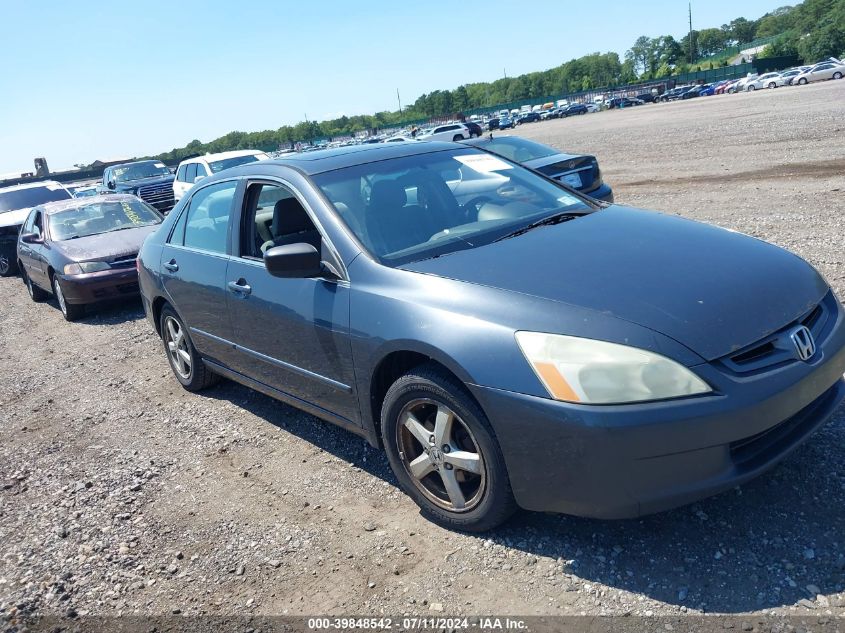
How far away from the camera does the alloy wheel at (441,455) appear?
10.1 feet

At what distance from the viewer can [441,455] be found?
10.4 feet

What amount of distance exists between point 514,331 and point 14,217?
51.5ft

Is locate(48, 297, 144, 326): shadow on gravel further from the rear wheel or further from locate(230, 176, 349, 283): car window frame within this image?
locate(230, 176, 349, 283): car window frame

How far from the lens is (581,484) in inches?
106

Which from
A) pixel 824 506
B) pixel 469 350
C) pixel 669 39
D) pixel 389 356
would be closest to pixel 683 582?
pixel 824 506

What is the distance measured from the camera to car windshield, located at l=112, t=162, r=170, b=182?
22.3 metres

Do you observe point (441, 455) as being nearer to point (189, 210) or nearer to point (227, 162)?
point (189, 210)

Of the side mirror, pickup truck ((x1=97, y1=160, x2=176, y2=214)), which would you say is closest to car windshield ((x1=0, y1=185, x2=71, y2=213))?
pickup truck ((x1=97, y1=160, x2=176, y2=214))

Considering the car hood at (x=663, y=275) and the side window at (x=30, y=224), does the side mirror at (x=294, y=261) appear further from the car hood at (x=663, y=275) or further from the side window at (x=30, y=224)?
the side window at (x=30, y=224)

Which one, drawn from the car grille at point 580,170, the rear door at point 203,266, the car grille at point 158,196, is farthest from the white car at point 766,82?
the rear door at point 203,266

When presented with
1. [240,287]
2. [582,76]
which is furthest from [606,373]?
[582,76]

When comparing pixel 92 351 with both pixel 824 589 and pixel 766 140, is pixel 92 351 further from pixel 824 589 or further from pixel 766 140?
pixel 766 140

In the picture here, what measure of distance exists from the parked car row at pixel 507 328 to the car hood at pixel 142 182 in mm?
17301

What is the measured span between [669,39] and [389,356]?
165 m
